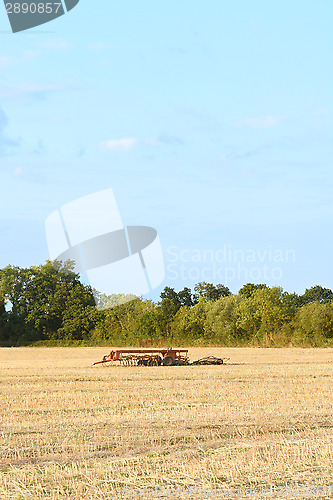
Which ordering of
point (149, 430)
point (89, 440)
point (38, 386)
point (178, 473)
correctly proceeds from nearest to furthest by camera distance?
1. point (178, 473)
2. point (89, 440)
3. point (149, 430)
4. point (38, 386)

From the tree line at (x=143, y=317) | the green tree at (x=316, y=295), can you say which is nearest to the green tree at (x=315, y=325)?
the tree line at (x=143, y=317)

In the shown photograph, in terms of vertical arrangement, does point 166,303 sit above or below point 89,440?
above

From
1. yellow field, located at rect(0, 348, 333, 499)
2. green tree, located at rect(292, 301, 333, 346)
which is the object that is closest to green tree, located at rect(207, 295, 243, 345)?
green tree, located at rect(292, 301, 333, 346)

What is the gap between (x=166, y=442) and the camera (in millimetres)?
10969

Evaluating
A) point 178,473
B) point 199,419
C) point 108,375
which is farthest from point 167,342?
point 178,473

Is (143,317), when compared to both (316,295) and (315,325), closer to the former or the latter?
(315,325)

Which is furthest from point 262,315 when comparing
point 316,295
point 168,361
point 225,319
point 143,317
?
point 316,295

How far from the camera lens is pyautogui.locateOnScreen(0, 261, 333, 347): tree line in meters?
69.1

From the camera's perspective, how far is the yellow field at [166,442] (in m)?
8.14

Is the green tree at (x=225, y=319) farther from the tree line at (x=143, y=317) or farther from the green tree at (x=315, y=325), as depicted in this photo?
the green tree at (x=315, y=325)

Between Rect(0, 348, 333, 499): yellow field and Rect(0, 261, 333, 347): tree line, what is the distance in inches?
1855

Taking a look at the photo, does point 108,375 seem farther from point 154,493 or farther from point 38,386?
point 154,493

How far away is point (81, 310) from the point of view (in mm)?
94375

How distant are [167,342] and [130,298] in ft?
89.6
